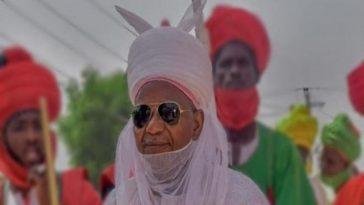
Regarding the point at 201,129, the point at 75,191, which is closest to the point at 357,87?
the point at 201,129

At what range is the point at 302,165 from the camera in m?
1.67

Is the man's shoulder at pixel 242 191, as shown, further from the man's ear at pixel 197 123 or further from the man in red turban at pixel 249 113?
the man in red turban at pixel 249 113

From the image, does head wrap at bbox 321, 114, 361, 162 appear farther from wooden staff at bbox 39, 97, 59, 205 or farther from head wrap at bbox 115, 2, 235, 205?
wooden staff at bbox 39, 97, 59, 205

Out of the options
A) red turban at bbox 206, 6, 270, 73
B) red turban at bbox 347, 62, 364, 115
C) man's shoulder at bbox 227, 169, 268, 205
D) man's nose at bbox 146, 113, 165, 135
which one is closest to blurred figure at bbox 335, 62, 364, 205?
red turban at bbox 347, 62, 364, 115

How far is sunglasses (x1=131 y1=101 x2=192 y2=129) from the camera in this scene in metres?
1.27

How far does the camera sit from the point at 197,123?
4.29ft

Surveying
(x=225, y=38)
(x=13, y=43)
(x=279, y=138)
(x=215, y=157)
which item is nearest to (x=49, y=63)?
(x=13, y=43)

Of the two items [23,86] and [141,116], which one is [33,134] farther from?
[141,116]

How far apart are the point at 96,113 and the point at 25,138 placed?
16cm

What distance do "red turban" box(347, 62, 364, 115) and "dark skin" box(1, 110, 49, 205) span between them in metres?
0.57

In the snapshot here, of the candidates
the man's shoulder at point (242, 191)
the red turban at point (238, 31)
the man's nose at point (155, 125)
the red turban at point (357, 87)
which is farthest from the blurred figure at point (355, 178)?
the man's nose at point (155, 125)

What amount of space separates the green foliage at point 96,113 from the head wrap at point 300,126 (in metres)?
0.28

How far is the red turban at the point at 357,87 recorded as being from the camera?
1.62 meters

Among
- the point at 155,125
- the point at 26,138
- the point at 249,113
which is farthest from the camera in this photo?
the point at 26,138
